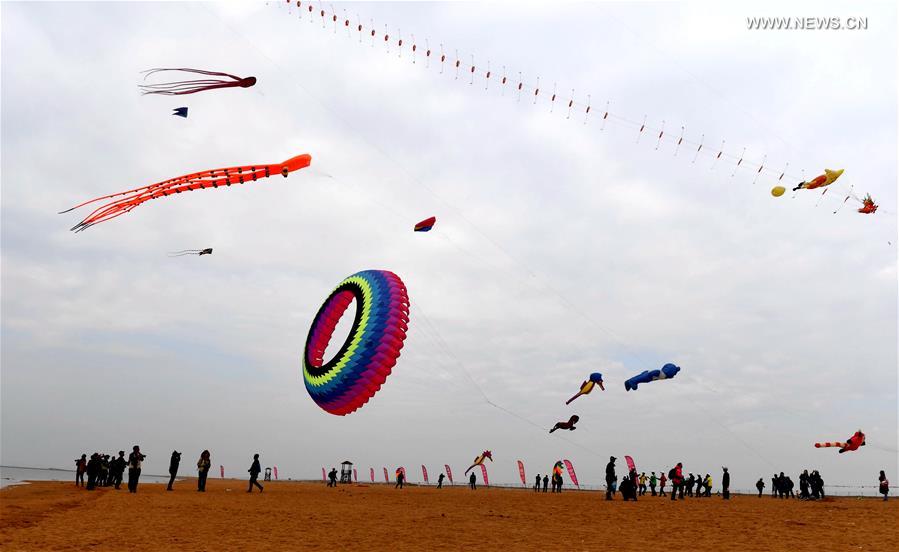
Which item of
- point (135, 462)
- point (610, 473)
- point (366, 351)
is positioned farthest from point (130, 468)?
point (610, 473)

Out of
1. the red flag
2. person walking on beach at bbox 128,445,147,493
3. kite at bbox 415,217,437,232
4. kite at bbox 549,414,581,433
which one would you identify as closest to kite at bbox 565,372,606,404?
kite at bbox 549,414,581,433

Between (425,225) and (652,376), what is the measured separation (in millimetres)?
12295

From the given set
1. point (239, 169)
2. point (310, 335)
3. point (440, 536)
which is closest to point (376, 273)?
point (310, 335)

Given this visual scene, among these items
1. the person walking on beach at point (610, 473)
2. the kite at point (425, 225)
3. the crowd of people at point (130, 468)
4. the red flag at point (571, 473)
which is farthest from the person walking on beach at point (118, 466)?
the red flag at point (571, 473)

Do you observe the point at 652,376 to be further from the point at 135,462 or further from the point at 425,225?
the point at 135,462

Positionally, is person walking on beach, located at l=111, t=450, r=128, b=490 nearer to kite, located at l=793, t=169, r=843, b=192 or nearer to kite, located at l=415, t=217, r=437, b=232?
kite, located at l=415, t=217, r=437, b=232

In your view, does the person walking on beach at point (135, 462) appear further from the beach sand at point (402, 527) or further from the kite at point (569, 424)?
the kite at point (569, 424)

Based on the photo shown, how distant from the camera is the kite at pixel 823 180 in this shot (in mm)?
21906

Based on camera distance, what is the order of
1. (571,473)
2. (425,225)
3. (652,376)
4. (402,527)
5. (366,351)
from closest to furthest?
(402,527) → (366,351) → (425,225) → (652,376) → (571,473)

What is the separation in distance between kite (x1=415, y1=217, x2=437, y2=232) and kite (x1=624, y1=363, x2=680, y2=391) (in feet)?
39.0

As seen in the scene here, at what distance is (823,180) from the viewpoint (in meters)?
22.0

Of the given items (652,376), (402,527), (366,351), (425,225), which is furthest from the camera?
(652,376)

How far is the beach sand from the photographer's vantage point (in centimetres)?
1371

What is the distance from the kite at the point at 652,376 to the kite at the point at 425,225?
11898 millimetres
